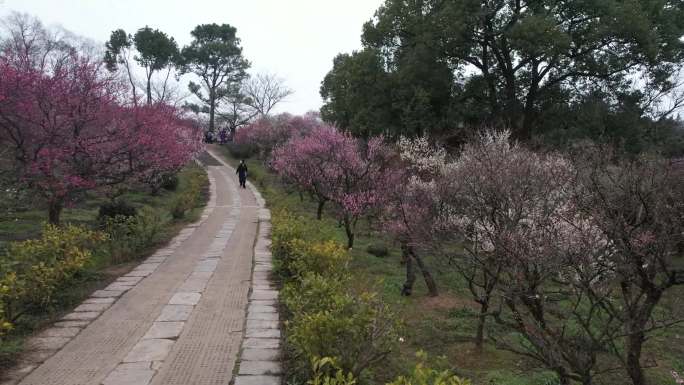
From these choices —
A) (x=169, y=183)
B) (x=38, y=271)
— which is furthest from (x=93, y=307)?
(x=169, y=183)

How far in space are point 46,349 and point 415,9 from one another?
66.8 feet

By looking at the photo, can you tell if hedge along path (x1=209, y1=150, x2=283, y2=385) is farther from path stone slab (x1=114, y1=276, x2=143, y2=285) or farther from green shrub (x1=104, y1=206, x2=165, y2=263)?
green shrub (x1=104, y1=206, x2=165, y2=263)

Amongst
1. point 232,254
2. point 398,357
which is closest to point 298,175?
point 232,254

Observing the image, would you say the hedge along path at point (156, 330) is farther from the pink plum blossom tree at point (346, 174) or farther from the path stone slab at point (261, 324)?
the pink plum blossom tree at point (346, 174)

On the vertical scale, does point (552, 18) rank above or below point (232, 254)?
above

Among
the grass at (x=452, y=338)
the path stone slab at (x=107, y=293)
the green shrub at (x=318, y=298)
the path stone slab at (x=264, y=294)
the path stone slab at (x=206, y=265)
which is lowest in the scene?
the grass at (x=452, y=338)

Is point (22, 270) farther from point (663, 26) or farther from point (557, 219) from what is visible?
point (663, 26)

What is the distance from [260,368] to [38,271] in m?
3.55

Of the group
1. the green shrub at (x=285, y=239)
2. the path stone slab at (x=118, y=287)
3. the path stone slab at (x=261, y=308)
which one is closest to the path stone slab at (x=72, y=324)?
the path stone slab at (x=118, y=287)

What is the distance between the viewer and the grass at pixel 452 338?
698 centimetres

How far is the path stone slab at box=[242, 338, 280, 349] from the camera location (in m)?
5.56

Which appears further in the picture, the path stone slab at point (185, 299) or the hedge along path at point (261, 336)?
the path stone slab at point (185, 299)

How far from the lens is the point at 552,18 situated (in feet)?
62.3

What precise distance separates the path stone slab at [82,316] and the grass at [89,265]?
13 centimetres
